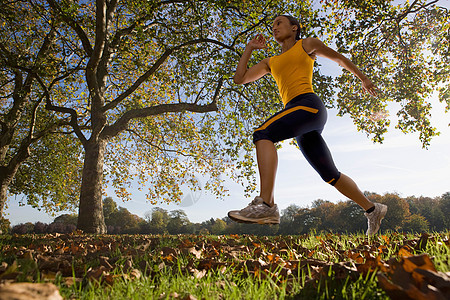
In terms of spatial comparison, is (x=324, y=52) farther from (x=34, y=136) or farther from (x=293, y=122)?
(x=34, y=136)

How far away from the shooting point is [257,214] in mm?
3012

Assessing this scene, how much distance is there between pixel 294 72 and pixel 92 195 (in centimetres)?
870

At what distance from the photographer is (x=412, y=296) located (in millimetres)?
1021

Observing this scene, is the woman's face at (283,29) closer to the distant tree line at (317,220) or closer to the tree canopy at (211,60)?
the tree canopy at (211,60)

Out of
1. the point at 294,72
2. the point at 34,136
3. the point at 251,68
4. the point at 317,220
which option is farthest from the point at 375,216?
the point at 317,220

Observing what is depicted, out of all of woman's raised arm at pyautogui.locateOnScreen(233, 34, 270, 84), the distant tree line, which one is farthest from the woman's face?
the distant tree line

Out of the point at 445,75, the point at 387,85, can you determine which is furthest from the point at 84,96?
the point at 445,75

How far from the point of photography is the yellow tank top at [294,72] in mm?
3357

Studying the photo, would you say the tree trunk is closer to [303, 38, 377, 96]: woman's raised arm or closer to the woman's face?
the woman's face

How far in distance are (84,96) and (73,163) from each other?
14.9 feet

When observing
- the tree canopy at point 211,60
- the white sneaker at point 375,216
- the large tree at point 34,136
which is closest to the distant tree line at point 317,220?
the large tree at point 34,136

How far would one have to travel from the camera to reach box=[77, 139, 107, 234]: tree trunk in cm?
961

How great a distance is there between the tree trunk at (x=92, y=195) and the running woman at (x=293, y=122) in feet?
25.9

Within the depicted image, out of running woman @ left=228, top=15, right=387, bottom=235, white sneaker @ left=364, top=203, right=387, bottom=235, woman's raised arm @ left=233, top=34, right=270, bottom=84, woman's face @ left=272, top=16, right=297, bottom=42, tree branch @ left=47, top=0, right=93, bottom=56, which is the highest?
tree branch @ left=47, top=0, right=93, bottom=56
